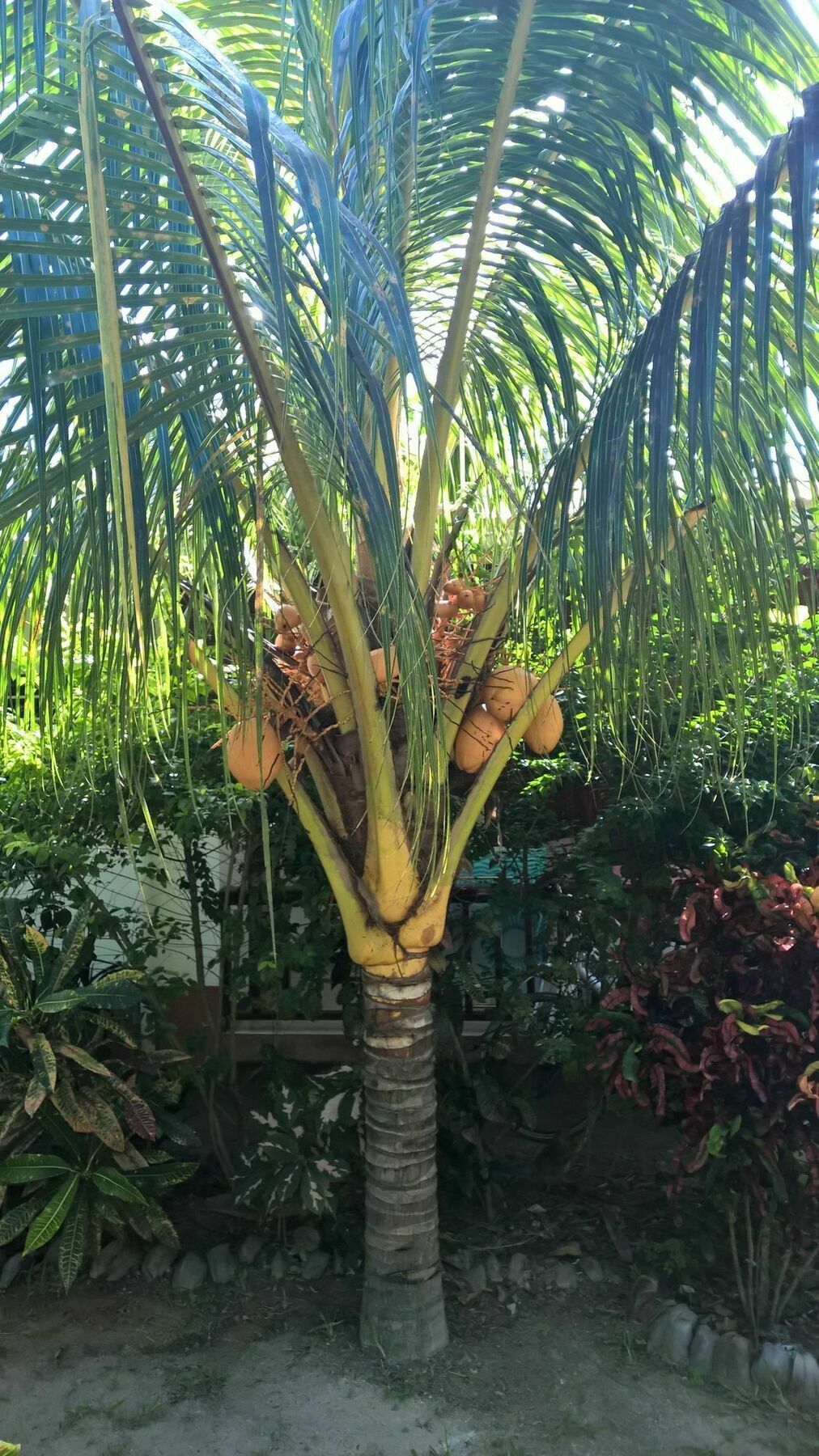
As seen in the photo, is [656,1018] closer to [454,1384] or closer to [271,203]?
[454,1384]

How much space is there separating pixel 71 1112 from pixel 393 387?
8.15 feet

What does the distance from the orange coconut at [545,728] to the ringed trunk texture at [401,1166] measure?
2.29 feet

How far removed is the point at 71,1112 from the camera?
3.34 m

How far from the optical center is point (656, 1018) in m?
3.06

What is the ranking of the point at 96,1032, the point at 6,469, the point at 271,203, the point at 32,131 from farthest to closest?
the point at 96,1032, the point at 6,469, the point at 32,131, the point at 271,203

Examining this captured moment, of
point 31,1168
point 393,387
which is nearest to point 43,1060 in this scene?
point 31,1168

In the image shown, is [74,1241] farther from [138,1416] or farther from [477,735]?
[477,735]

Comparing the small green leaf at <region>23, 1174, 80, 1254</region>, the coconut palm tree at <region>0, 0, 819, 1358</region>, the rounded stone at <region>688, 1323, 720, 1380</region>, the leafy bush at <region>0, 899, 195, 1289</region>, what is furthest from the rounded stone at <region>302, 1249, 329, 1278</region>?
the rounded stone at <region>688, 1323, 720, 1380</region>

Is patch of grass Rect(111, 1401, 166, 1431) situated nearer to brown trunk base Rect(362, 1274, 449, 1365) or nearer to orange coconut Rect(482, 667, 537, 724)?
brown trunk base Rect(362, 1274, 449, 1365)

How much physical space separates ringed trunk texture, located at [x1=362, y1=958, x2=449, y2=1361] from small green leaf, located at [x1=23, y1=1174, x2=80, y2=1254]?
1031 mm

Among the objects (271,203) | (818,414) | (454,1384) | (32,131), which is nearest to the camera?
(271,203)

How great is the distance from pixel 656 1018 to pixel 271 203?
250 centimetres

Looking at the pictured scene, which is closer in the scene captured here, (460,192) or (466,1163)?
A: (460,192)

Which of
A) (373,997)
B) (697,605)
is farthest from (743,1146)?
(697,605)
